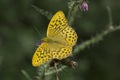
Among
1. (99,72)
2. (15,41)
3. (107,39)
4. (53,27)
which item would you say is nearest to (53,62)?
(53,27)

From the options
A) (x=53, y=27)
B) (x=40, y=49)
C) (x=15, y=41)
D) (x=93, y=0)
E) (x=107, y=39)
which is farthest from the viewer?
(x=107, y=39)

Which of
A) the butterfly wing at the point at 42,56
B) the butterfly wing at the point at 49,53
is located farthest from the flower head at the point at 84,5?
the butterfly wing at the point at 42,56

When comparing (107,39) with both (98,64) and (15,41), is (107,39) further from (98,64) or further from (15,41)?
(15,41)

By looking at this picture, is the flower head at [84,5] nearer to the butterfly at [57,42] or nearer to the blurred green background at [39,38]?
the butterfly at [57,42]

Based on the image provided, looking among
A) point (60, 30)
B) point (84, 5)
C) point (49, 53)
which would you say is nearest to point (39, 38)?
point (84, 5)

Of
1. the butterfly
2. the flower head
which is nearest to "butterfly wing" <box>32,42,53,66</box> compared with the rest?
the butterfly

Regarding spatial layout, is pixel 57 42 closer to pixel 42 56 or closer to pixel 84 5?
pixel 42 56

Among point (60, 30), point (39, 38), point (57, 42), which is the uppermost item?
point (39, 38)

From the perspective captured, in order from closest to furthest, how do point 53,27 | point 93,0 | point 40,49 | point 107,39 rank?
point 40,49 → point 53,27 → point 93,0 → point 107,39
